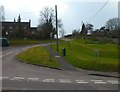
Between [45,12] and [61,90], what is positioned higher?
[45,12]

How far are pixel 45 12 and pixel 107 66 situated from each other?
99470 millimetres

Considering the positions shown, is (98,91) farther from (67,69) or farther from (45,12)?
(45,12)

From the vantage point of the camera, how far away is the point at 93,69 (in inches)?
985

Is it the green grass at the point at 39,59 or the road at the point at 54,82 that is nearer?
the road at the point at 54,82

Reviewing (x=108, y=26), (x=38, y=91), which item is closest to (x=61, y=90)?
(x=38, y=91)

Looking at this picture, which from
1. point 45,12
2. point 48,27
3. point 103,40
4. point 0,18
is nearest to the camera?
point 103,40

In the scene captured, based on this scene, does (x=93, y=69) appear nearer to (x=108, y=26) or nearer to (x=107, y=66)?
(x=107, y=66)

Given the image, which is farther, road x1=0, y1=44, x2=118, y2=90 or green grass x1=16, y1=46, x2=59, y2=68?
green grass x1=16, y1=46, x2=59, y2=68

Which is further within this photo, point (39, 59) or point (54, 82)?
point (39, 59)

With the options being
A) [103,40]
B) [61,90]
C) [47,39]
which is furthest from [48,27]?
[61,90]

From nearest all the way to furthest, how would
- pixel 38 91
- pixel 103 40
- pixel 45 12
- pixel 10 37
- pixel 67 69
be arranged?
pixel 38 91, pixel 67 69, pixel 103 40, pixel 10 37, pixel 45 12

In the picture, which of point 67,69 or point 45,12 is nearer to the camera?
point 67,69

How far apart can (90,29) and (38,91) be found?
→ 11722 centimetres

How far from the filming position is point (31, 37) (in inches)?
4281
